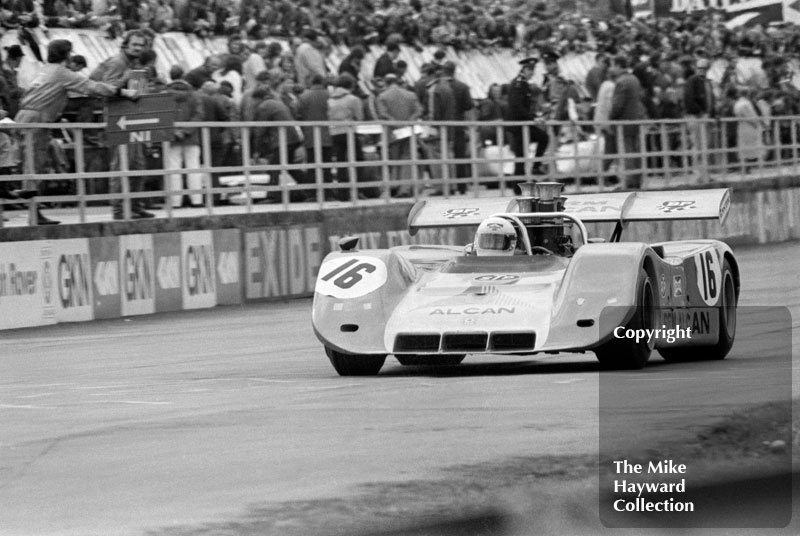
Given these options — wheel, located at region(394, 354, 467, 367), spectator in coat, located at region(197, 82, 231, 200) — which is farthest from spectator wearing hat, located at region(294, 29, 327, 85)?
wheel, located at region(394, 354, 467, 367)

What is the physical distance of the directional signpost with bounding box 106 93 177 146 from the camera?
18016mm

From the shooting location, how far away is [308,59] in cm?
2302

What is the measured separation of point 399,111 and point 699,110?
8652 millimetres

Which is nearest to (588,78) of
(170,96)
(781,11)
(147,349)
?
(781,11)

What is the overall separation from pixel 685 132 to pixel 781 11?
28.8ft

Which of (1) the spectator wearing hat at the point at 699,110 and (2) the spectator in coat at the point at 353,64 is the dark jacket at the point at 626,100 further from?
(2) the spectator in coat at the point at 353,64

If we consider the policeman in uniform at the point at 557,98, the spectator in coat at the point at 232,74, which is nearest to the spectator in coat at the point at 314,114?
the spectator in coat at the point at 232,74

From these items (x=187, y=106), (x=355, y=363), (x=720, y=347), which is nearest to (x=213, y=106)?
(x=187, y=106)

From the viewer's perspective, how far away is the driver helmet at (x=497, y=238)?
40.3ft

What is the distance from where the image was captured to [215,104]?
2012cm

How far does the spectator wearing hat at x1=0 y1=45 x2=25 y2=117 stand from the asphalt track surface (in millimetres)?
4414

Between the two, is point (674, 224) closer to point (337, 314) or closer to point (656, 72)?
point (656, 72)

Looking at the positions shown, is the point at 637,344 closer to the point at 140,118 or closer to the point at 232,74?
the point at 140,118

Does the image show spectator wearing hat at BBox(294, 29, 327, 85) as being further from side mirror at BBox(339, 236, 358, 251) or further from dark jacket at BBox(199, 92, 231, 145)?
side mirror at BBox(339, 236, 358, 251)
